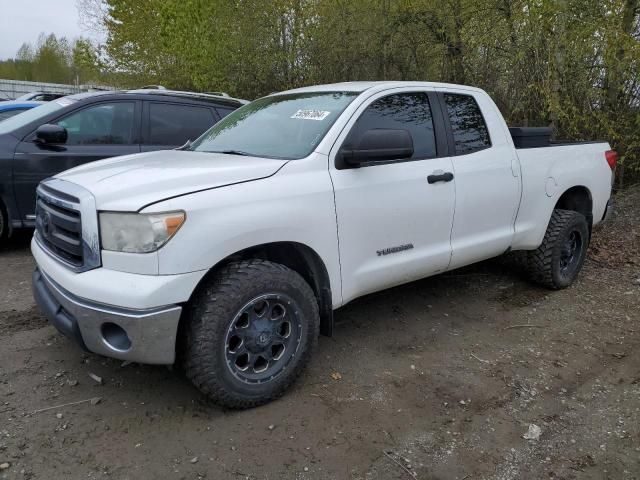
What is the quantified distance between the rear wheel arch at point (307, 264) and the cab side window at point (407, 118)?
902 mm

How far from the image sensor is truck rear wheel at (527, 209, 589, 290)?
489cm

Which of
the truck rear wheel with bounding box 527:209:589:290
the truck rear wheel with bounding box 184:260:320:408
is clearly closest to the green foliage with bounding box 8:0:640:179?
the truck rear wheel with bounding box 527:209:589:290

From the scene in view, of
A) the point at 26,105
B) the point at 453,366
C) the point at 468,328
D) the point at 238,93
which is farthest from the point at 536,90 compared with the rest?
the point at 26,105

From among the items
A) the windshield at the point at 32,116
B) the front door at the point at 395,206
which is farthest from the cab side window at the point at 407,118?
the windshield at the point at 32,116

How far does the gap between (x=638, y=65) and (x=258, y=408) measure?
6.18 metres

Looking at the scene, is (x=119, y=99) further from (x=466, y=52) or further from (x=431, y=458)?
(x=466, y=52)

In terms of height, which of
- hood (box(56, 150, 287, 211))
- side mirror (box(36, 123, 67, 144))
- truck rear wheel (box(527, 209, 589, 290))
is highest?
side mirror (box(36, 123, 67, 144))

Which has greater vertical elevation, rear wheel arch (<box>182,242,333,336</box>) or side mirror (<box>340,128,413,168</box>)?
side mirror (<box>340,128,413,168</box>)

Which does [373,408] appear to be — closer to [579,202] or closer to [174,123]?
[579,202]

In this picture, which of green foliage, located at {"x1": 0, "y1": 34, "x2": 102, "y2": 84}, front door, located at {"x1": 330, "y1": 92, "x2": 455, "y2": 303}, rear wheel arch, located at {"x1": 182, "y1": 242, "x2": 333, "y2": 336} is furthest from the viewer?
green foliage, located at {"x1": 0, "y1": 34, "x2": 102, "y2": 84}

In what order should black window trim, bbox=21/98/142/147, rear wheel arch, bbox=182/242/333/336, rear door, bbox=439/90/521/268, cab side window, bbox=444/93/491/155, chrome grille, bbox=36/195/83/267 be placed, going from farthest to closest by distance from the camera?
black window trim, bbox=21/98/142/147 < cab side window, bbox=444/93/491/155 < rear door, bbox=439/90/521/268 < rear wheel arch, bbox=182/242/333/336 < chrome grille, bbox=36/195/83/267

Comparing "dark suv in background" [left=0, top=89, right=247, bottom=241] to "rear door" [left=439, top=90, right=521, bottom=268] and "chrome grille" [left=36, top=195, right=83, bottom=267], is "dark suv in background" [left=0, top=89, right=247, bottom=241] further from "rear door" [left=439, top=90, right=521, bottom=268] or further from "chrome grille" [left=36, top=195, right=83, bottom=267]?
"rear door" [left=439, top=90, right=521, bottom=268]

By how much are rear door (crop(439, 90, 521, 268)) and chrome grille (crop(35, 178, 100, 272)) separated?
8.01ft

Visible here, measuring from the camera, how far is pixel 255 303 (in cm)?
292
